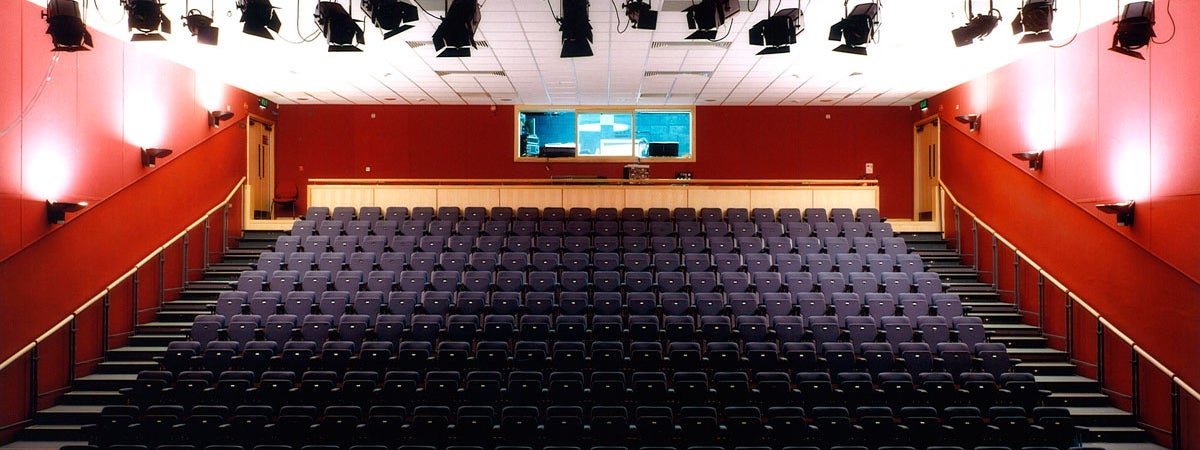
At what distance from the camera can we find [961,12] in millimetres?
7102

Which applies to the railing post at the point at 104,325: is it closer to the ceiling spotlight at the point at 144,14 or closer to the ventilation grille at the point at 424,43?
the ceiling spotlight at the point at 144,14

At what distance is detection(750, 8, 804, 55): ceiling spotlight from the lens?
6.51 meters

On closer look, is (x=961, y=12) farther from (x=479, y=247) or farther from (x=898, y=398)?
(x=479, y=247)

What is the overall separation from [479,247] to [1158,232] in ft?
21.4

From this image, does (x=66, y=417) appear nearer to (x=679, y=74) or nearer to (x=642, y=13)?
(x=642, y=13)

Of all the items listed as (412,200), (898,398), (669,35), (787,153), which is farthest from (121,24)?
(787,153)

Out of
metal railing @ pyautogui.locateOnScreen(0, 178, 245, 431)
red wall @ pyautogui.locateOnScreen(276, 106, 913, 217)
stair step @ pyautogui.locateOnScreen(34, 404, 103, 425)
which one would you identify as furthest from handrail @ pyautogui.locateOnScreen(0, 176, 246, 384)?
red wall @ pyautogui.locateOnScreen(276, 106, 913, 217)

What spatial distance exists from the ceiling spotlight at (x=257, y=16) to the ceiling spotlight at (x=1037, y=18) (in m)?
5.77

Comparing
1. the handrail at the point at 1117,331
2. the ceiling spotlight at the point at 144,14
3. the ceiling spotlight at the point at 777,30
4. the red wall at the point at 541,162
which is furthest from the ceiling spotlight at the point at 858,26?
the red wall at the point at 541,162

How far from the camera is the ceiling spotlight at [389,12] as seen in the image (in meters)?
6.17

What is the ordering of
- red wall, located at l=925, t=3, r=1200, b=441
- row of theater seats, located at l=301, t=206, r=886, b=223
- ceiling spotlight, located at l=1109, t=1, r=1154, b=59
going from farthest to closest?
1. row of theater seats, located at l=301, t=206, r=886, b=223
2. red wall, located at l=925, t=3, r=1200, b=441
3. ceiling spotlight, located at l=1109, t=1, r=1154, b=59

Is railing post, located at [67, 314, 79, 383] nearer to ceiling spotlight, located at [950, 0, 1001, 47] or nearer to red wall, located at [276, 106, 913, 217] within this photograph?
red wall, located at [276, 106, 913, 217]

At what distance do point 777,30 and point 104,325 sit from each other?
680cm

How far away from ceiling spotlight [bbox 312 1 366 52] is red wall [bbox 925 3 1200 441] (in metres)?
6.65
